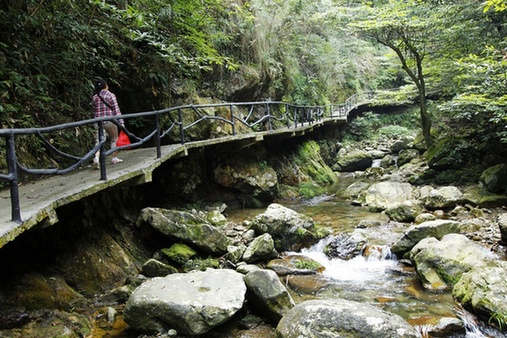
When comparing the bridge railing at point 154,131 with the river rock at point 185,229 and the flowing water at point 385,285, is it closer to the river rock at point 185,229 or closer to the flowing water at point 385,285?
the river rock at point 185,229

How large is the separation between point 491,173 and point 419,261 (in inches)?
257

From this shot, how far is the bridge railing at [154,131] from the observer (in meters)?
3.02

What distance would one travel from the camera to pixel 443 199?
→ 9.86 m

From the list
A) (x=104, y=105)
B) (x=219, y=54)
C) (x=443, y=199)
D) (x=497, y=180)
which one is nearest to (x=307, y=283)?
(x=104, y=105)

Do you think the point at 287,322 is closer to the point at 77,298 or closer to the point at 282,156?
the point at 77,298

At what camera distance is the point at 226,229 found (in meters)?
7.96

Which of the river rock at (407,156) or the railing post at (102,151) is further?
the river rock at (407,156)

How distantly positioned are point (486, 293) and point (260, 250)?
3.43 metres

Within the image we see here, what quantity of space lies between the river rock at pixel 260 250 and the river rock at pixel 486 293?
2.96 m

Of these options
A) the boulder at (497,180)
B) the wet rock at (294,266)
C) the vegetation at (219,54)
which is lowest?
the wet rock at (294,266)

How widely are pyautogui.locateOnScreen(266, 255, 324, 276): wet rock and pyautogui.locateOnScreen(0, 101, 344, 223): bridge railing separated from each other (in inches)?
114

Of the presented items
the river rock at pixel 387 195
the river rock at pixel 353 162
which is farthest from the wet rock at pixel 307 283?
the river rock at pixel 353 162

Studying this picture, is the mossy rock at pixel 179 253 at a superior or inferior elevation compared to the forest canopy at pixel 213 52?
inferior

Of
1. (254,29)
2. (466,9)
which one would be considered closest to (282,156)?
(254,29)
